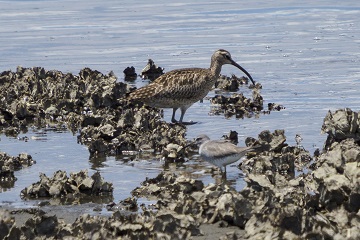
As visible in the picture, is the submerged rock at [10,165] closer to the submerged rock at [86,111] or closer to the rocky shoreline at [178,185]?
the rocky shoreline at [178,185]

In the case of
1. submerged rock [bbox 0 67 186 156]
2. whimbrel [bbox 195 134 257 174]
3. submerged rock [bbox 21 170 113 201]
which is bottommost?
submerged rock [bbox 21 170 113 201]

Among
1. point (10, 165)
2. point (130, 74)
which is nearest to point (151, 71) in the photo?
point (130, 74)

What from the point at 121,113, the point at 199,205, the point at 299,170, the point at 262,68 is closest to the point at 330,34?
the point at 262,68

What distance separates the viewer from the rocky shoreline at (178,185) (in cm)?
886

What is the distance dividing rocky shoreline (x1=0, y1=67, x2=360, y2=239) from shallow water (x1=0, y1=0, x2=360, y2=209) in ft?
1.28

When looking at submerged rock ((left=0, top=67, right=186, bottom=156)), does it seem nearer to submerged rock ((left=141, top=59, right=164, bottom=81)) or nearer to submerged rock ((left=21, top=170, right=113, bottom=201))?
submerged rock ((left=141, top=59, right=164, bottom=81))

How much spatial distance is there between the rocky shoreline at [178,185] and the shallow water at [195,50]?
0.39 metres

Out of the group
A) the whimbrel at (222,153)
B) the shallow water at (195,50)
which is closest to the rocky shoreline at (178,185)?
the whimbrel at (222,153)

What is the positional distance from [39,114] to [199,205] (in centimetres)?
796

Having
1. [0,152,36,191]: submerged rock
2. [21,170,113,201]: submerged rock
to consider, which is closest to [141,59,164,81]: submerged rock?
[0,152,36,191]: submerged rock

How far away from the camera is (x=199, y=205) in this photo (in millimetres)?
9938

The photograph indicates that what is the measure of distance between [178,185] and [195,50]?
14945 mm

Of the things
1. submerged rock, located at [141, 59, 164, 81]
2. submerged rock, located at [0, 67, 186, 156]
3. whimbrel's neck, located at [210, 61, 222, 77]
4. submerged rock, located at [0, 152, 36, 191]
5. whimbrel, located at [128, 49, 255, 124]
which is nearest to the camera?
submerged rock, located at [0, 152, 36, 191]

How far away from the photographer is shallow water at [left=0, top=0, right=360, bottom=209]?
14180mm
